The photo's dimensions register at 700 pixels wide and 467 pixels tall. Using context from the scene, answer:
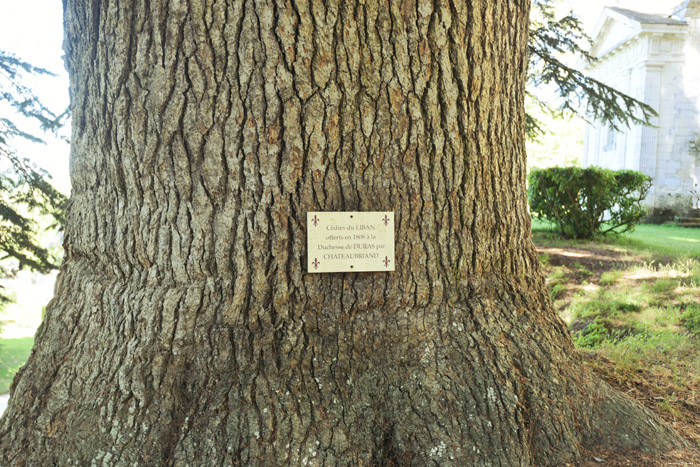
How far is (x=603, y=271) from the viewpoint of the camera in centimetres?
707

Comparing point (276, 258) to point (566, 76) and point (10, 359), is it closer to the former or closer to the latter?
point (566, 76)

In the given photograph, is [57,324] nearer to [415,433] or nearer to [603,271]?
[415,433]

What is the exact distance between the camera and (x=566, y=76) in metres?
6.81

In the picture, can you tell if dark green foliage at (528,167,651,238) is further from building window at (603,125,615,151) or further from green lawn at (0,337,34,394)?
building window at (603,125,615,151)

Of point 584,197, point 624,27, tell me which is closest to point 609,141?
point 624,27

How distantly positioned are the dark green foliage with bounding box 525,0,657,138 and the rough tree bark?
17.3ft

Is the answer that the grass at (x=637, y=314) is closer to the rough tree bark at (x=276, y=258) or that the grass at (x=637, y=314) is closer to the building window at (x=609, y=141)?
the rough tree bark at (x=276, y=258)

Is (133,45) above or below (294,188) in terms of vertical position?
above

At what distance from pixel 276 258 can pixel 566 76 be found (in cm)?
624

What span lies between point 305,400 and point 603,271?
20.9 ft

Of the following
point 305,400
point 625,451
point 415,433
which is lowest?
A: point 625,451

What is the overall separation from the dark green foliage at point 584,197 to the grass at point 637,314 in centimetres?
38

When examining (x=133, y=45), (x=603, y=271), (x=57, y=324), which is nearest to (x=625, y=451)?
(x=57, y=324)

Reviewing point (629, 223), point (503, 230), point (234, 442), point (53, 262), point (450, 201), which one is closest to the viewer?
point (234, 442)
